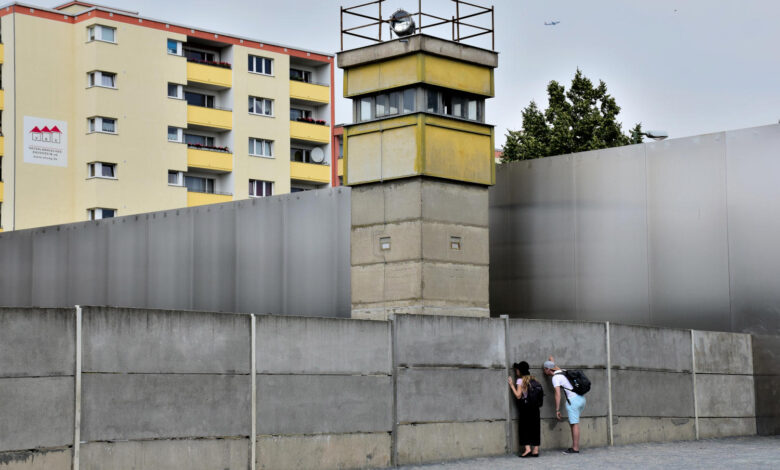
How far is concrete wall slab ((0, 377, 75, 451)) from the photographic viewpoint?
11750mm

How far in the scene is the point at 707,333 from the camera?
21.7 meters

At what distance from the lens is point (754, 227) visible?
2231cm

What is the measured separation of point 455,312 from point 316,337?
6.47 m

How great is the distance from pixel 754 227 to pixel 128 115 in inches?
1819

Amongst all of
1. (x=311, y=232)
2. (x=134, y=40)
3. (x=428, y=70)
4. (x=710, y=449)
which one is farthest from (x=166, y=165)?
(x=710, y=449)

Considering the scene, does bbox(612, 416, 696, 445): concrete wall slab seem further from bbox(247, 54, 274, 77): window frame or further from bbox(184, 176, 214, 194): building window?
bbox(247, 54, 274, 77): window frame

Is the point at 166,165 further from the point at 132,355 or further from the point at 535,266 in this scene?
the point at 132,355

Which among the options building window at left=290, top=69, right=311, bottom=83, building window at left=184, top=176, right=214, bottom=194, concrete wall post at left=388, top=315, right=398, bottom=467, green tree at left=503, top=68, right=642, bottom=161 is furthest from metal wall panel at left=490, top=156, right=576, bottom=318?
building window at left=290, top=69, right=311, bottom=83

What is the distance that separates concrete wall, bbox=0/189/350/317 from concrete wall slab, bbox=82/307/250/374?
1012cm

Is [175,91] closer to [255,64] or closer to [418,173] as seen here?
[255,64]

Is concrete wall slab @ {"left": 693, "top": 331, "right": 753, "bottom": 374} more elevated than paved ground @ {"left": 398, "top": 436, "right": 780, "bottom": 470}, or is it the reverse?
concrete wall slab @ {"left": 693, "top": 331, "right": 753, "bottom": 374}

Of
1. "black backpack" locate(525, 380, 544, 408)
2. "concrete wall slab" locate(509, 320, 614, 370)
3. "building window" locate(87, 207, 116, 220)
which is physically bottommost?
"black backpack" locate(525, 380, 544, 408)

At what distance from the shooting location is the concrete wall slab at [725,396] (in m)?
21.4

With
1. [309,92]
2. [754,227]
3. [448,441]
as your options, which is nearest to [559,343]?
[448,441]
